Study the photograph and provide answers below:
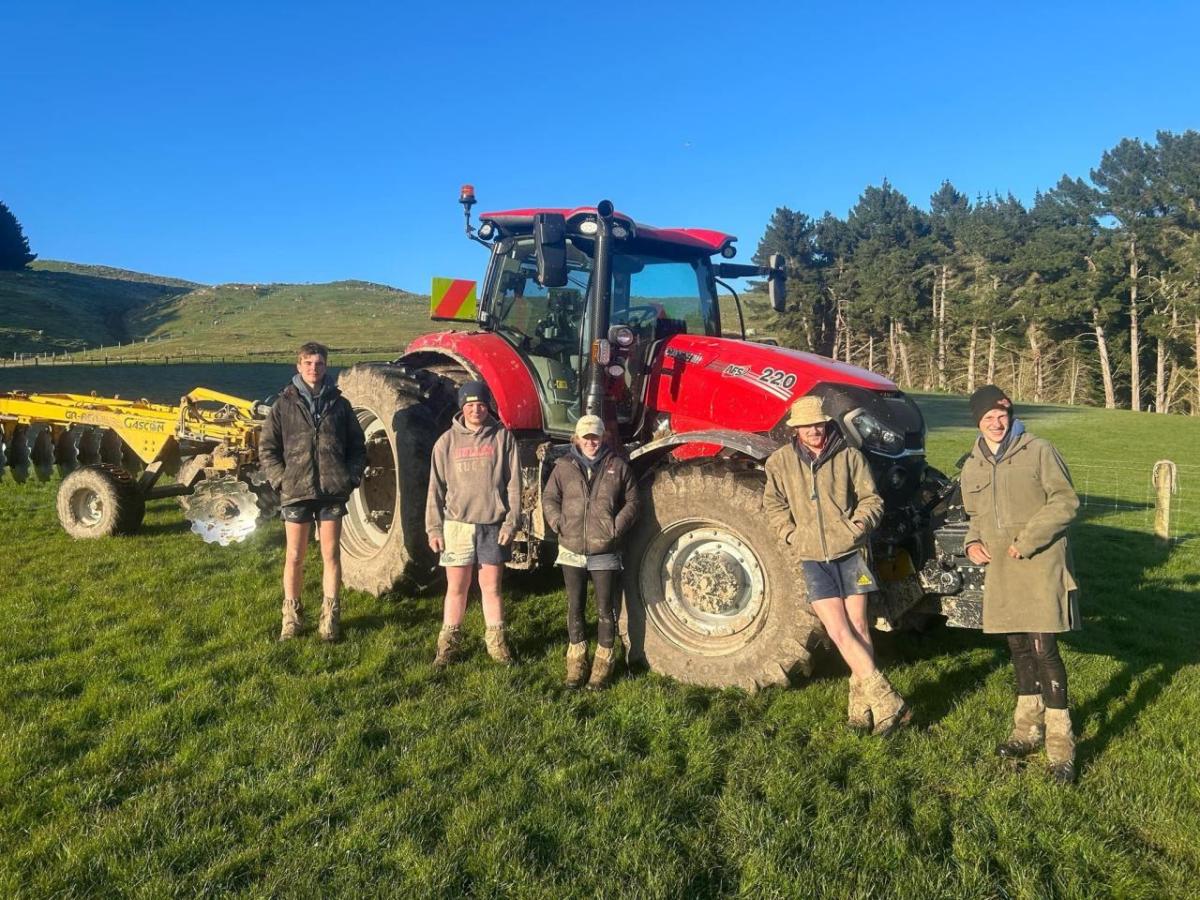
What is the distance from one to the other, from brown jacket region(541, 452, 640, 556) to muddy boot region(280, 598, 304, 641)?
192 cm

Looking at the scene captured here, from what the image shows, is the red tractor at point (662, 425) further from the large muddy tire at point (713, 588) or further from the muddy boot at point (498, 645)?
the muddy boot at point (498, 645)

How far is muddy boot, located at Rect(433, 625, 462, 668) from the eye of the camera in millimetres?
4891

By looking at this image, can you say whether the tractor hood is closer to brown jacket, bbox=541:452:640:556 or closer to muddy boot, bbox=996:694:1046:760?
brown jacket, bbox=541:452:640:556

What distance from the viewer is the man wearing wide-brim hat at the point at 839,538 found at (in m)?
4.03

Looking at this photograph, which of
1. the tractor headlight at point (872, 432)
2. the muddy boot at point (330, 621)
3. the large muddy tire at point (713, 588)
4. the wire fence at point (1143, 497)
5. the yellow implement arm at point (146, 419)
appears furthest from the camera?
the wire fence at point (1143, 497)

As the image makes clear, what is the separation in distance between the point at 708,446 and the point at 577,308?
1662mm

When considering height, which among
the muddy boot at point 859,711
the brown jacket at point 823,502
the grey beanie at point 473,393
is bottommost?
the muddy boot at point 859,711

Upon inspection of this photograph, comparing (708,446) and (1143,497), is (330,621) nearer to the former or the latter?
(708,446)

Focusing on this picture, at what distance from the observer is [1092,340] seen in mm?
46344

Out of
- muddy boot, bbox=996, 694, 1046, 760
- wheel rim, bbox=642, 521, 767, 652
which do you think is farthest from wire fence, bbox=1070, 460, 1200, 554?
wheel rim, bbox=642, 521, 767, 652

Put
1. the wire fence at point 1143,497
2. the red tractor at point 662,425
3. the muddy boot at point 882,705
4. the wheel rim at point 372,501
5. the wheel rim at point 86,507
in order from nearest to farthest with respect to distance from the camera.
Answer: the muddy boot at point 882,705
the red tractor at point 662,425
the wheel rim at point 372,501
the wheel rim at point 86,507
the wire fence at point 1143,497

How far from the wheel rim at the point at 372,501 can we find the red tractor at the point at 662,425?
0.02m

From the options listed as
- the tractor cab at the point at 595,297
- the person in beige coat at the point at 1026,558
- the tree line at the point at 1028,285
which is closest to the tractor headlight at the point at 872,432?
the person in beige coat at the point at 1026,558

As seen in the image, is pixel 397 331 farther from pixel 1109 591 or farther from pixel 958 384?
pixel 1109 591
